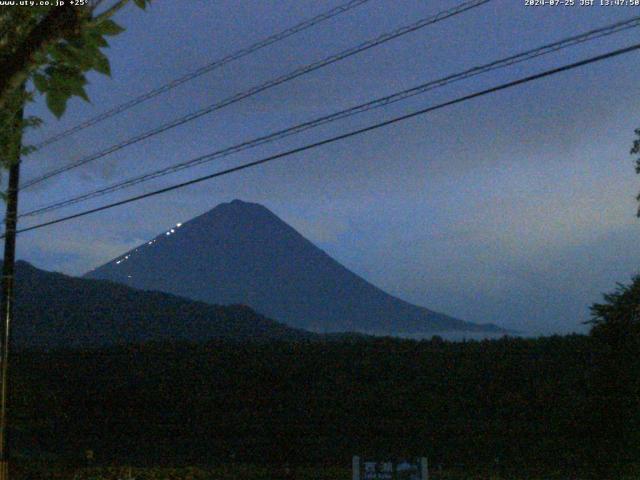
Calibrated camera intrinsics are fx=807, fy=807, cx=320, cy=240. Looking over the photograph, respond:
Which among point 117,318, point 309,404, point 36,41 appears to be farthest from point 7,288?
point 117,318

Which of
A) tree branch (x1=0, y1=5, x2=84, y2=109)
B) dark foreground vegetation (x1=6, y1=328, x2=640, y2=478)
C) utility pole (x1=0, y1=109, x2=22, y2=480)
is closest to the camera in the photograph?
tree branch (x1=0, y1=5, x2=84, y2=109)

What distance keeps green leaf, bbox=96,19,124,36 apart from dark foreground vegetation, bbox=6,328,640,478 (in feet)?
62.9

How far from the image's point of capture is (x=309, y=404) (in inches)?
1196

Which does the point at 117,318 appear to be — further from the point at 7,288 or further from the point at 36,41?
the point at 36,41

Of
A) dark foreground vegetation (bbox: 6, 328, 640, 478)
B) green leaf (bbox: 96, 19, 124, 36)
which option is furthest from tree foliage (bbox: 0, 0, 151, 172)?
dark foreground vegetation (bbox: 6, 328, 640, 478)

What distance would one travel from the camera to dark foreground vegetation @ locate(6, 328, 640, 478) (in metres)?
25.4

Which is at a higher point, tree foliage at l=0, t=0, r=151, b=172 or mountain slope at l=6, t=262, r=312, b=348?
mountain slope at l=6, t=262, r=312, b=348

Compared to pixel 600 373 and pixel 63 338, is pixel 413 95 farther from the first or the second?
pixel 63 338

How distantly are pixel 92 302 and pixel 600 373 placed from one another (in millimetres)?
55431

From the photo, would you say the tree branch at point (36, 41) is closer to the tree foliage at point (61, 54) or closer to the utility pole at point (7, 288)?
the tree foliage at point (61, 54)

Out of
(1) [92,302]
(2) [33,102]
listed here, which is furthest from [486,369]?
(1) [92,302]

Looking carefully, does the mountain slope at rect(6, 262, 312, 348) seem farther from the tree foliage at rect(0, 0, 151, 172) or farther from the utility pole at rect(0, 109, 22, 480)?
the tree foliage at rect(0, 0, 151, 172)

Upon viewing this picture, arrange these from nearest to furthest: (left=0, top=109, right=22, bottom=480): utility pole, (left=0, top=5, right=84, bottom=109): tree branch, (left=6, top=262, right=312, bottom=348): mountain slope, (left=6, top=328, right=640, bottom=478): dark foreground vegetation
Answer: (left=0, top=5, right=84, bottom=109): tree branch, (left=0, top=109, right=22, bottom=480): utility pole, (left=6, top=328, right=640, bottom=478): dark foreground vegetation, (left=6, top=262, right=312, bottom=348): mountain slope

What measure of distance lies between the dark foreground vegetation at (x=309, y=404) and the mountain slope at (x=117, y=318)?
20953mm
